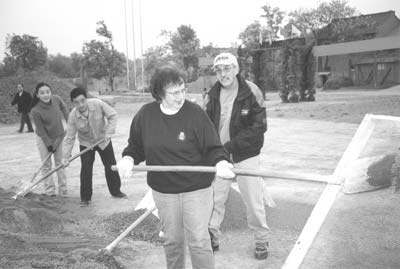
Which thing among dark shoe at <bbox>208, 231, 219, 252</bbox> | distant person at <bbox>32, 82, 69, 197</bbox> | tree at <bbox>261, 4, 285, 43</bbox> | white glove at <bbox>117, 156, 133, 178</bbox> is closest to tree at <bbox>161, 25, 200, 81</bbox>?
tree at <bbox>261, 4, 285, 43</bbox>

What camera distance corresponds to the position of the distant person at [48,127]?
5.52m

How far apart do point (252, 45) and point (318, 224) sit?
68.6 feet

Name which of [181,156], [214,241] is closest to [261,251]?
[214,241]

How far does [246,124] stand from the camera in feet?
11.2

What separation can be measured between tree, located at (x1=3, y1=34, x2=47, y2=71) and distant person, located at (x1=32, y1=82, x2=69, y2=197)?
29495mm

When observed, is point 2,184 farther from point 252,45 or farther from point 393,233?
point 252,45

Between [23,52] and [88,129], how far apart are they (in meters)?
30.6

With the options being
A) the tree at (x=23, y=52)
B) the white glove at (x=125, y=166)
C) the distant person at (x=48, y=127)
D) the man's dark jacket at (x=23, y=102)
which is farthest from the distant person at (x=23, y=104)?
the tree at (x=23, y=52)

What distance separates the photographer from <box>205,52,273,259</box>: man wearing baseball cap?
3348mm

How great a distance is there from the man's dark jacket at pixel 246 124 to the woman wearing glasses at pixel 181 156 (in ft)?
2.43

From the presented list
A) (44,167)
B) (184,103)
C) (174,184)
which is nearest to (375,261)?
(174,184)

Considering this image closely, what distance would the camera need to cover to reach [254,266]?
11.1 ft

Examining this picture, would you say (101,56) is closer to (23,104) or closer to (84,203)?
(23,104)

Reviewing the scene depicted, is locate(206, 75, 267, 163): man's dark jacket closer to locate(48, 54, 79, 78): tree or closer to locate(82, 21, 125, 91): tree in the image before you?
locate(82, 21, 125, 91): tree
